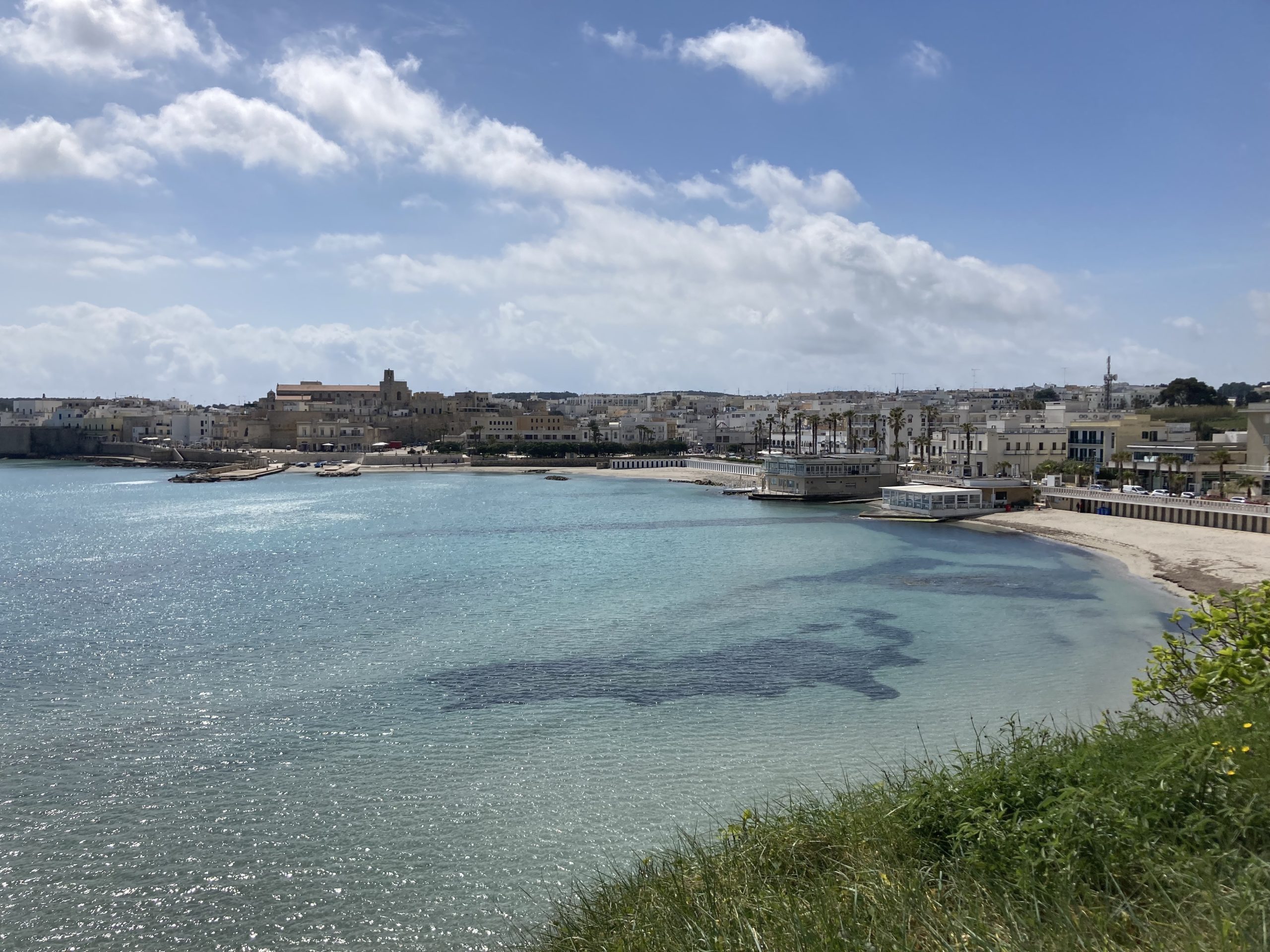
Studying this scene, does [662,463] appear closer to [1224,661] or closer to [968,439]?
[968,439]

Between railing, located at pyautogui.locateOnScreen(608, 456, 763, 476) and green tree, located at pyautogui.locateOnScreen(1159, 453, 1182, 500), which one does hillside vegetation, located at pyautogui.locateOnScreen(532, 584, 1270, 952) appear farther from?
railing, located at pyautogui.locateOnScreen(608, 456, 763, 476)

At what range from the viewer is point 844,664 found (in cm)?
1858

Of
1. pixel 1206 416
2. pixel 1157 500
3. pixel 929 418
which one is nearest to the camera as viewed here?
pixel 1157 500

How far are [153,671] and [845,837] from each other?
15.7m

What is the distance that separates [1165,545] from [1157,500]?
7.70 metres

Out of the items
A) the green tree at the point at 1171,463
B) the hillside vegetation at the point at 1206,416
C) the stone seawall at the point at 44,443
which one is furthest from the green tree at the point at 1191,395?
the stone seawall at the point at 44,443

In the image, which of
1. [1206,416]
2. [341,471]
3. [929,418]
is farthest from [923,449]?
[341,471]

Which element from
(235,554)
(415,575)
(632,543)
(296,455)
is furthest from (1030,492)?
(296,455)

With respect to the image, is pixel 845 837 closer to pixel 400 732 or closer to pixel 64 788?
pixel 400 732

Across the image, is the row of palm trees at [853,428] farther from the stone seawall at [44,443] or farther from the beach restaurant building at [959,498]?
the stone seawall at [44,443]

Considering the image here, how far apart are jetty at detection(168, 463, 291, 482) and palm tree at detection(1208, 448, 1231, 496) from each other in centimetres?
7447

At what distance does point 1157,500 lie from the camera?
40.7 metres

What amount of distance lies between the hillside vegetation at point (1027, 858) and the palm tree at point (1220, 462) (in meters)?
37.5

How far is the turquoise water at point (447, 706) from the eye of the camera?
10.1 m
